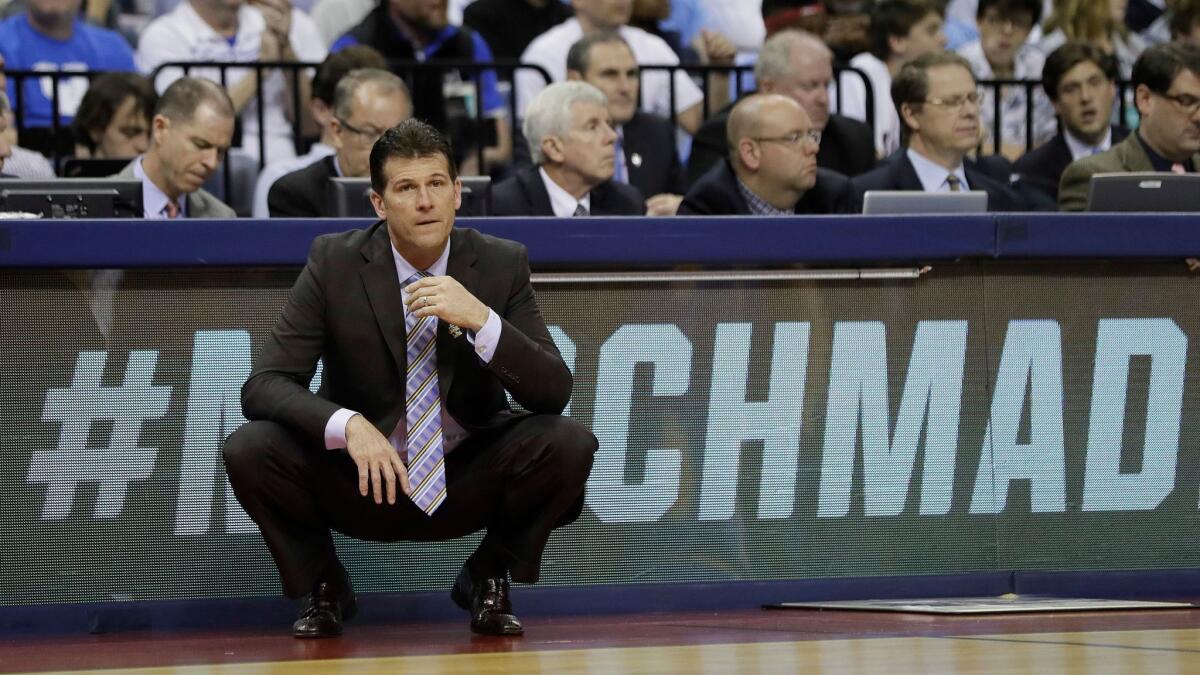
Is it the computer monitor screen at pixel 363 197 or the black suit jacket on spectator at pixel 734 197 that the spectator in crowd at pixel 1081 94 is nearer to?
the black suit jacket on spectator at pixel 734 197

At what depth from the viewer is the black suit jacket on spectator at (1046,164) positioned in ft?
31.6

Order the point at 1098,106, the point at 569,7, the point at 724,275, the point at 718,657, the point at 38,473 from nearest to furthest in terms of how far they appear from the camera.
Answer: the point at 718,657 → the point at 38,473 → the point at 724,275 → the point at 1098,106 → the point at 569,7

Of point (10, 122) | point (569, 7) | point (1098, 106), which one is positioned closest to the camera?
point (10, 122)

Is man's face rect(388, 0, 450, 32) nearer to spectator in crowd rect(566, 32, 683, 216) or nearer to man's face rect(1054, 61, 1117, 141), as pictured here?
spectator in crowd rect(566, 32, 683, 216)

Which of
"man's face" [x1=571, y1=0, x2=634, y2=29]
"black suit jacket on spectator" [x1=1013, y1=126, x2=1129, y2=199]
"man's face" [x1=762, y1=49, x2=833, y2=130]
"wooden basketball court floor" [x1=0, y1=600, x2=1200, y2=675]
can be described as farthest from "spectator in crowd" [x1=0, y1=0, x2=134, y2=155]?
"black suit jacket on spectator" [x1=1013, y1=126, x2=1129, y2=199]

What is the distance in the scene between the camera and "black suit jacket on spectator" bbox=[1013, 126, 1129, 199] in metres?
9.63

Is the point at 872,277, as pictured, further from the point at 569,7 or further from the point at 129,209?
the point at 569,7

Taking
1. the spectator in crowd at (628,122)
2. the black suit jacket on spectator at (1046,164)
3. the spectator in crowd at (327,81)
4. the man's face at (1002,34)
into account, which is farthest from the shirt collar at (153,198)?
the man's face at (1002,34)

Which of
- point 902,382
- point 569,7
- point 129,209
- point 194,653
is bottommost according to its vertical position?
point 194,653

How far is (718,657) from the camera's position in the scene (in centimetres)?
487

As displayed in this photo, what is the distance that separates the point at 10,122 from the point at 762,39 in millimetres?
4720

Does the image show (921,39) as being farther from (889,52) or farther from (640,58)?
(640,58)

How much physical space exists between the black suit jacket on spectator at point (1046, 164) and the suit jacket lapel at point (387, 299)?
4.95m

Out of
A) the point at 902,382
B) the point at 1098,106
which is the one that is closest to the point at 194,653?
the point at 902,382
